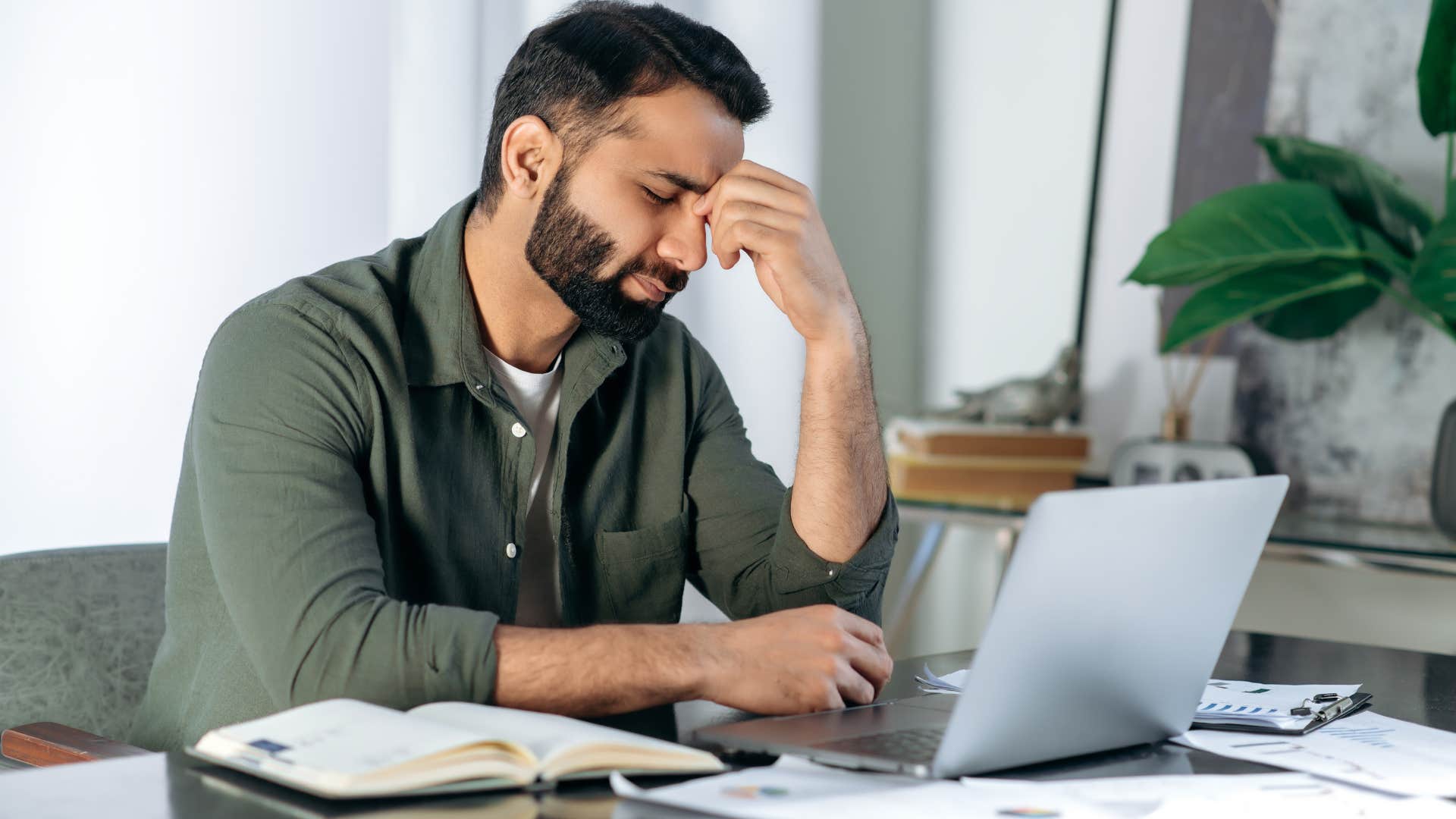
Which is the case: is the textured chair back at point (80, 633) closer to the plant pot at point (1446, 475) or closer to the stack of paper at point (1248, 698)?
the stack of paper at point (1248, 698)

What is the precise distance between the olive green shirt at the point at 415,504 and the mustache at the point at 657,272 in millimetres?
105

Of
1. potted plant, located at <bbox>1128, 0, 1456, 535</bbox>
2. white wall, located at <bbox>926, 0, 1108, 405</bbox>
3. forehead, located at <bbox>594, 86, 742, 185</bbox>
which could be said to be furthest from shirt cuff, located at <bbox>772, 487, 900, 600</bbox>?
white wall, located at <bbox>926, 0, 1108, 405</bbox>

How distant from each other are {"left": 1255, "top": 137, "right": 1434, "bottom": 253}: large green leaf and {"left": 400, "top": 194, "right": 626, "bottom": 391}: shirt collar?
144 cm

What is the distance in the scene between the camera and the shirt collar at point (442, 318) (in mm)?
1318

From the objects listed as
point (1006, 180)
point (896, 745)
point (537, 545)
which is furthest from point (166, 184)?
point (1006, 180)

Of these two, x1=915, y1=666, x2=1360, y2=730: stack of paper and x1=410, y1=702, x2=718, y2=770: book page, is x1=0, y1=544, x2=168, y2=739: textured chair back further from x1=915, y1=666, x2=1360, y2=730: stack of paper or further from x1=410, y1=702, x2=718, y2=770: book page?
x1=915, y1=666, x2=1360, y2=730: stack of paper

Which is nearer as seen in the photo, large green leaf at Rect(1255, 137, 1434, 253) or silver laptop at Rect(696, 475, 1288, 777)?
silver laptop at Rect(696, 475, 1288, 777)

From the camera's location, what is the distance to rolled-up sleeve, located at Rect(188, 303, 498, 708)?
3.13ft

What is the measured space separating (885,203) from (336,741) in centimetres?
247

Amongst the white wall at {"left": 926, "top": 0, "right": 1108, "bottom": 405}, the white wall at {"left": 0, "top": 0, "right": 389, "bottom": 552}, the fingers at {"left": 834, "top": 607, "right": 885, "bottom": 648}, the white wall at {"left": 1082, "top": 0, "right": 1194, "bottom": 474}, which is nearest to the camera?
the fingers at {"left": 834, "top": 607, "right": 885, "bottom": 648}

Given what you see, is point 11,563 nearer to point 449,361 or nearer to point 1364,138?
point 449,361

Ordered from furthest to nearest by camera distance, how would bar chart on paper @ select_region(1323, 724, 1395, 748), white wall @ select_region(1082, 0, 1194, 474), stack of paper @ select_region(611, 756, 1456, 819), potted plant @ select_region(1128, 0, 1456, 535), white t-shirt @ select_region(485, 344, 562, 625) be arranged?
white wall @ select_region(1082, 0, 1194, 474) → potted plant @ select_region(1128, 0, 1456, 535) → white t-shirt @ select_region(485, 344, 562, 625) → bar chart on paper @ select_region(1323, 724, 1395, 748) → stack of paper @ select_region(611, 756, 1456, 819)

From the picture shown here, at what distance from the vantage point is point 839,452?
1.38 meters

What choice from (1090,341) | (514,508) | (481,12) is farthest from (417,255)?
(1090,341)
